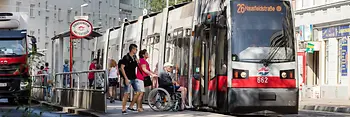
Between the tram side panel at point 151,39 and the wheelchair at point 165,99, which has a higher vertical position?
the tram side panel at point 151,39

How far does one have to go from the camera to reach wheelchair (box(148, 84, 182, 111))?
20.0 m

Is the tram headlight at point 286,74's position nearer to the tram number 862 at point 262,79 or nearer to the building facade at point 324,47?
the tram number 862 at point 262,79

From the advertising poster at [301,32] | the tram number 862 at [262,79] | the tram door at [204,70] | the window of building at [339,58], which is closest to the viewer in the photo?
the tram number 862 at [262,79]

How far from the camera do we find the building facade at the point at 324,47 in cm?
4041

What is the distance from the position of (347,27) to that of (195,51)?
2153cm

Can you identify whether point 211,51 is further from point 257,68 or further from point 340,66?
point 340,66

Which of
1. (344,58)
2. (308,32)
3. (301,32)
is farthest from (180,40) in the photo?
(301,32)

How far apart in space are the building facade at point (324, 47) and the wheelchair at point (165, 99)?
21.3m

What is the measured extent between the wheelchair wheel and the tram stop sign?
556 cm

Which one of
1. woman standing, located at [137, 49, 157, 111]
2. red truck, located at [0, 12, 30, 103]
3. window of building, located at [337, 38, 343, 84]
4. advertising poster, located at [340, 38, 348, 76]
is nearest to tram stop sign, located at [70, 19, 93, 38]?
red truck, located at [0, 12, 30, 103]

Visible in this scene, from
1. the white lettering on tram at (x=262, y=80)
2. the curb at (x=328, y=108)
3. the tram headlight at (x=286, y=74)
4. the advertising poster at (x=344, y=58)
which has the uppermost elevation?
the advertising poster at (x=344, y=58)

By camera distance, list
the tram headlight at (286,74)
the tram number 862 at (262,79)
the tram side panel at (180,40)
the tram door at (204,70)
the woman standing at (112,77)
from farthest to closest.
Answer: the woman standing at (112,77) < the tram side panel at (180,40) < the tram door at (204,70) < the tram headlight at (286,74) < the tram number 862 at (262,79)

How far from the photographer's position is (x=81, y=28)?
25062 millimetres

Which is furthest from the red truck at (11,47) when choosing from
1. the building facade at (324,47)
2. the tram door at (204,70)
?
the building facade at (324,47)
